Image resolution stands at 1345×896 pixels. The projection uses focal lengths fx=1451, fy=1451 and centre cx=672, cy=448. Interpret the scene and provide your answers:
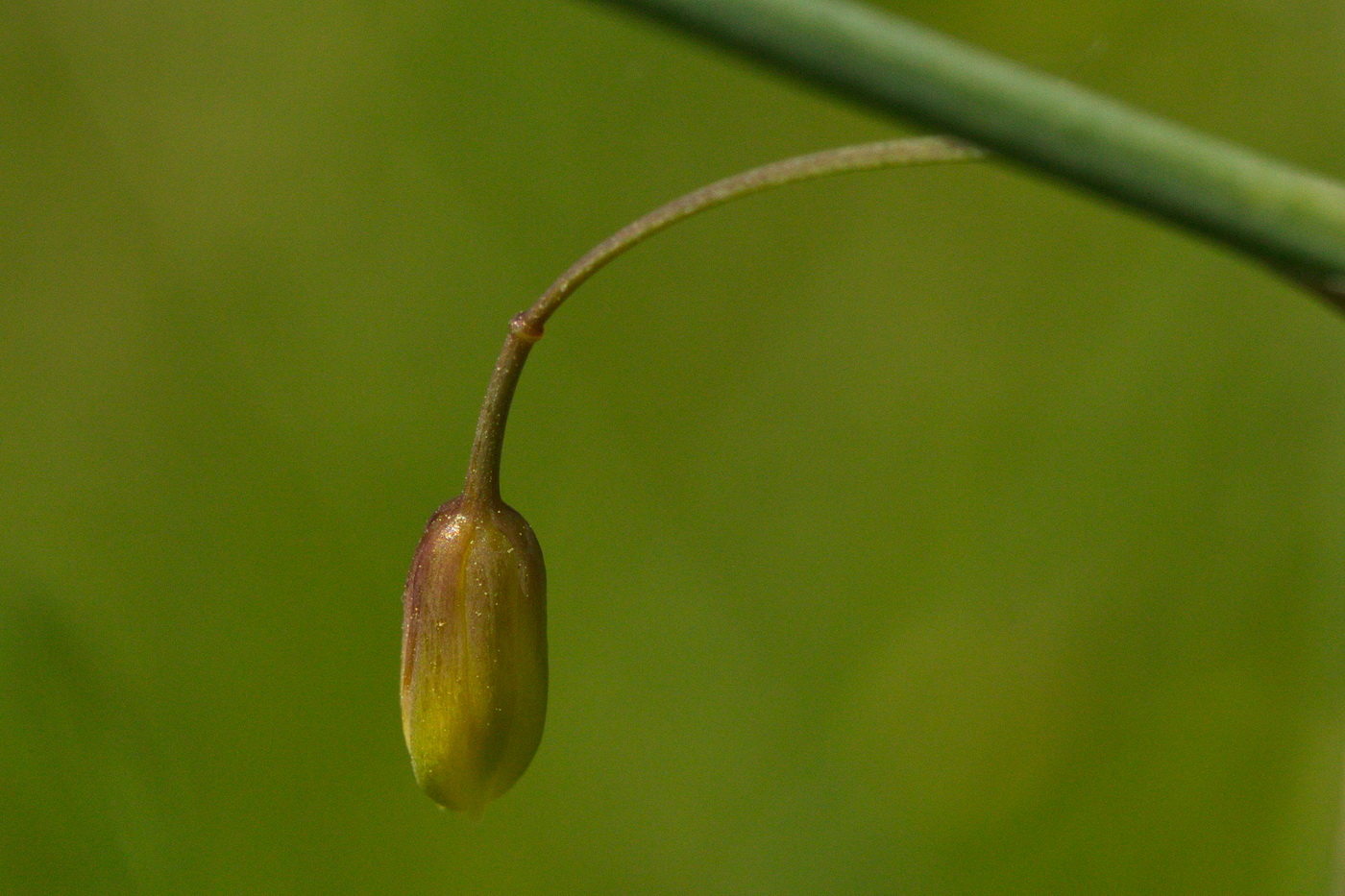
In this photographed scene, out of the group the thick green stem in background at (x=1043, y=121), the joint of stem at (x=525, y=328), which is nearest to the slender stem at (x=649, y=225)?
the joint of stem at (x=525, y=328)

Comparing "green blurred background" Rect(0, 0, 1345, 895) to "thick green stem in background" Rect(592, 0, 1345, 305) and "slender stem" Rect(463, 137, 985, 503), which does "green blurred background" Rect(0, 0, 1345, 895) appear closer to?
"slender stem" Rect(463, 137, 985, 503)

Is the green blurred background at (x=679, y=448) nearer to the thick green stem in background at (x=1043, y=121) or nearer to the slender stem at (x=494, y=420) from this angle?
the slender stem at (x=494, y=420)

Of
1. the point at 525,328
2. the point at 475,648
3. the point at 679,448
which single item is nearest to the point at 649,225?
the point at 525,328

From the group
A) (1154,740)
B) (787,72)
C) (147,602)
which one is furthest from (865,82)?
(147,602)

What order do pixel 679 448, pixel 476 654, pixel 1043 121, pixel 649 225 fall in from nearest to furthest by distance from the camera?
pixel 1043 121 → pixel 649 225 → pixel 476 654 → pixel 679 448

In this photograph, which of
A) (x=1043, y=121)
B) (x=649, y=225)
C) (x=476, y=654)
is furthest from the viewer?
(x=476, y=654)

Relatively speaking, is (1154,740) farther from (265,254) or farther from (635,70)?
(265,254)

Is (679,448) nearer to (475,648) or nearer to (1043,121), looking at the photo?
(475,648)
